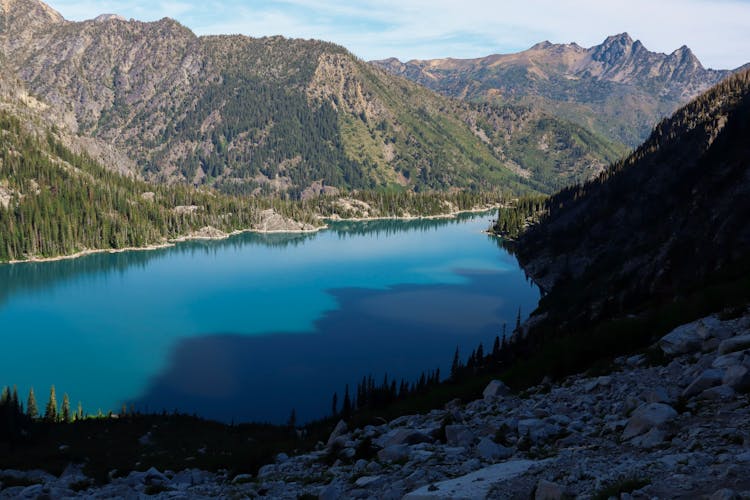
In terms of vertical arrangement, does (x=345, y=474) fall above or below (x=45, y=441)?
above

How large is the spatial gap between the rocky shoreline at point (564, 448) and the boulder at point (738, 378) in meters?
0.04

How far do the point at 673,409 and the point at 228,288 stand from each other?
176m

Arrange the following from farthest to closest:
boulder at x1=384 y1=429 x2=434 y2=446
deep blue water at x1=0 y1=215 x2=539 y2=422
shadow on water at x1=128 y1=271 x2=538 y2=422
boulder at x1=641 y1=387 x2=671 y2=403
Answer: deep blue water at x1=0 y1=215 x2=539 y2=422, shadow on water at x1=128 y1=271 x2=538 y2=422, boulder at x1=384 y1=429 x2=434 y2=446, boulder at x1=641 y1=387 x2=671 y2=403

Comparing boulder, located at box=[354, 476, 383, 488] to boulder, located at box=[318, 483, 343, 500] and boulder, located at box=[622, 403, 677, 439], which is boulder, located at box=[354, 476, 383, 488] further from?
boulder, located at box=[622, 403, 677, 439]

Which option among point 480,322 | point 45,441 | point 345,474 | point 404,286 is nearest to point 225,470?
point 345,474

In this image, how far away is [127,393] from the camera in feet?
319

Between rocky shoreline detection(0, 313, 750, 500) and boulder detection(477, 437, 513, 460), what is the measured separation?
0.19ft

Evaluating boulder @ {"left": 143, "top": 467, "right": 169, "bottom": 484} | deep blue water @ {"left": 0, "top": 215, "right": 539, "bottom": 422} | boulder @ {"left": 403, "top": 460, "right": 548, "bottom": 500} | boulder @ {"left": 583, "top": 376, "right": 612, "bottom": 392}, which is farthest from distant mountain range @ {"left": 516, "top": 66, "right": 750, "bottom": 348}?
boulder @ {"left": 143, "top": 467, "right": 169, "bottom": 484}

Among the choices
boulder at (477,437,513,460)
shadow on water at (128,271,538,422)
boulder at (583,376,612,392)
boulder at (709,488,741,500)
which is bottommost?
shadow on water at (128,271,538,422)

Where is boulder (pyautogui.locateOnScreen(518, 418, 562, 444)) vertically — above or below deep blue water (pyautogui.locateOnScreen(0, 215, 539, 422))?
above

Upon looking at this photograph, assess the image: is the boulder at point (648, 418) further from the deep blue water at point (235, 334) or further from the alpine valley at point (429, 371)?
the deep blue water at point (235, 334)

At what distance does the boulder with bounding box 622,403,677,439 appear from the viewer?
56.8 ft

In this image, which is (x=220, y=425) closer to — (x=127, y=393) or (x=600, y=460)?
(x=127, y=393)

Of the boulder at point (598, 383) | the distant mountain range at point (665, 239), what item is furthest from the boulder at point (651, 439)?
the distant mountain range at point (665, 239)
